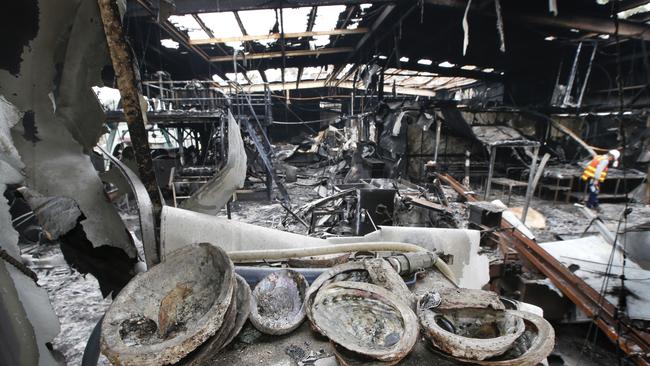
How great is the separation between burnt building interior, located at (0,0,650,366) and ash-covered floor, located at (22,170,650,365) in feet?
0.11

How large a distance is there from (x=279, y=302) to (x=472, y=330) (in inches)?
42.3

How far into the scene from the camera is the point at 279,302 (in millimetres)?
1653

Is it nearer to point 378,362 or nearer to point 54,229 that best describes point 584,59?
point 378,362

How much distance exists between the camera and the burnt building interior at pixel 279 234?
1305 mm

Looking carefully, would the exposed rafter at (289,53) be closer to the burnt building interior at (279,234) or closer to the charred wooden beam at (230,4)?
the burnt building interior at (279,234)

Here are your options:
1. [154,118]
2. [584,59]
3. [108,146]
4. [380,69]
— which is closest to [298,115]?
[380,69]

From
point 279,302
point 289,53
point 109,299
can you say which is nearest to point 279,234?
point 279,302

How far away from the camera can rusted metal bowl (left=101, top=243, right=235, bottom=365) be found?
1.10 meters

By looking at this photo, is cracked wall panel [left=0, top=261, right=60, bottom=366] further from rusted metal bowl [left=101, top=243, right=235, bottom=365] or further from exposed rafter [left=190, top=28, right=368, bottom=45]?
exposed rafter [left=190, top=28, right=368, bottom=45]

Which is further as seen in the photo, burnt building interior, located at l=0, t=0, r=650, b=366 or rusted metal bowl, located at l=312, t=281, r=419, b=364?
burnt building interior, located at l=0, t=0, r=650, b=366

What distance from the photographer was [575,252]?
4430mm

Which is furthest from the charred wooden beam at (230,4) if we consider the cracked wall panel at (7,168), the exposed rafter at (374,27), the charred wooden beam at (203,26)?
the cracked wall panel at (7,168)

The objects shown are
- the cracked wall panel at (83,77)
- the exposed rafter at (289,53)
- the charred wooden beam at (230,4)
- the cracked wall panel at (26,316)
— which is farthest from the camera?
the exposed rafter at (289,53)

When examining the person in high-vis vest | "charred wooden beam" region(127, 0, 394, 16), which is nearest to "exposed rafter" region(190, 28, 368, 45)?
"charred wooden beam" region(127, 0, 394, 16)
